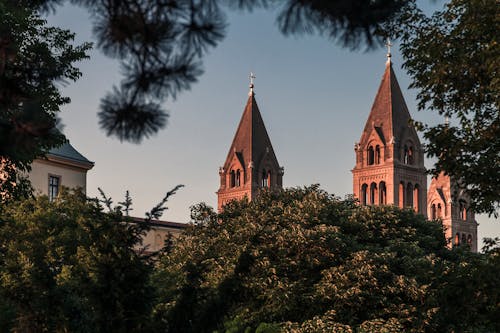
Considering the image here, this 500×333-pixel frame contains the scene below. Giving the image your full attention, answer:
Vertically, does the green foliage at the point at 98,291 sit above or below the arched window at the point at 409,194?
below

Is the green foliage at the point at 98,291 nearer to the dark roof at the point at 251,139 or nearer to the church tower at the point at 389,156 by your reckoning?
the church tower at the point at 389,156

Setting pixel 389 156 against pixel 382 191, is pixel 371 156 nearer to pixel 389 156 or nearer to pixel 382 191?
pixel 389 156

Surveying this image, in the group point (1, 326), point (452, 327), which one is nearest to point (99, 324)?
point (1, 326)

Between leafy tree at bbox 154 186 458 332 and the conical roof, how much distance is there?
185ft

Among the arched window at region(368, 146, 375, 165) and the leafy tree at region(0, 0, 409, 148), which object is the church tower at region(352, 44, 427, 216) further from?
the leafy tree at region(0, 0, 409, 148)

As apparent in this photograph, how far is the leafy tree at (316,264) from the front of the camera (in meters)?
28.3

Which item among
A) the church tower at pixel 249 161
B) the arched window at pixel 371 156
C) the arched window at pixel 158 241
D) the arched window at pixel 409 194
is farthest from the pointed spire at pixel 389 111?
the arched window at pixel 158 241

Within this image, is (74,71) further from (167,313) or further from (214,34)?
(214,34)

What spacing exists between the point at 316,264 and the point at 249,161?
220 ft

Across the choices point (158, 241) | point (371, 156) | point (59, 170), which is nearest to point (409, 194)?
point (371, 156)

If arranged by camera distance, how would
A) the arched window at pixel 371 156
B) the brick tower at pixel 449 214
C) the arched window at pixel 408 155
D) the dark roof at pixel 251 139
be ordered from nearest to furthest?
the arched window at pixel 371 156, the arched window at pixel 408 155, the dark roof at pixel 251 139, the brick tower at pixel 449 214

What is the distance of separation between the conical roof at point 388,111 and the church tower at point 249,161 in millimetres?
11438

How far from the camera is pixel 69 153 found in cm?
5506

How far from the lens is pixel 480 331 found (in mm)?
28109
